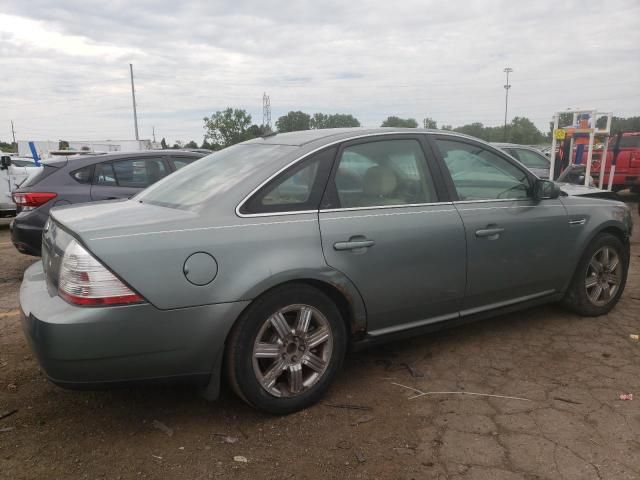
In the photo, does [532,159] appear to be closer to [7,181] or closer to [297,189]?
[297,189]

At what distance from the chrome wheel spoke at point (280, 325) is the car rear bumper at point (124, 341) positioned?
8.6 inches

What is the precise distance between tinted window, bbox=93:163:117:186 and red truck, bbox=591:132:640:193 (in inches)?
456

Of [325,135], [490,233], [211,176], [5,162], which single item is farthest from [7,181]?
[490,233]

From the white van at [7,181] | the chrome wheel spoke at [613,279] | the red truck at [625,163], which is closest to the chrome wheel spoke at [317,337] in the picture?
the chrome wheel spoke at [613,279]

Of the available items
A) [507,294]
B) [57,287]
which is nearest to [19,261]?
[57,287]

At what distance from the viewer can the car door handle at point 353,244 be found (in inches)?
116

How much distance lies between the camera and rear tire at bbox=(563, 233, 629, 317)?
4.29 m

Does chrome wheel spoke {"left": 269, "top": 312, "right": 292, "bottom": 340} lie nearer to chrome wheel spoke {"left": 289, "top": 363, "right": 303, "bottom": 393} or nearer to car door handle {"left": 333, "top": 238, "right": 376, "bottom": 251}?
chrome wheel spoke {"left": 289, "top": 363, "right": 303, "bottom": 393}

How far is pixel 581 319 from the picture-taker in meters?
4.43

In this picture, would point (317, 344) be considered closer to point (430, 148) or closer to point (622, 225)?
point (430, 148)

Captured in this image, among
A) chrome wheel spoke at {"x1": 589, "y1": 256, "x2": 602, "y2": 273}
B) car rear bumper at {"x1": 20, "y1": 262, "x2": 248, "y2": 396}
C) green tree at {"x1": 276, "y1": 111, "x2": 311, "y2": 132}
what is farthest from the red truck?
car rear bumper at {"x1": 20, "y1": 262, "x2": 248, "y2": 396}

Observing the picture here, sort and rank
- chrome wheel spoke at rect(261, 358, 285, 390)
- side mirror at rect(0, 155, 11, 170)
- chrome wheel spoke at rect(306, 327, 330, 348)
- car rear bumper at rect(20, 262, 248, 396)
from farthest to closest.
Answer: side mirror at rect(0, 155, 11, 170)
chrome wheel spoke at rect(306, 327, 330, 348)
chrome wheel spoke at rect(261, 358, 285, 390)
car rear bumper at rect(20, 262, 248, 396)

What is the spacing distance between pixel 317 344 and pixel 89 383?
1176 millimetres

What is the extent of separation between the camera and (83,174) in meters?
6.30
